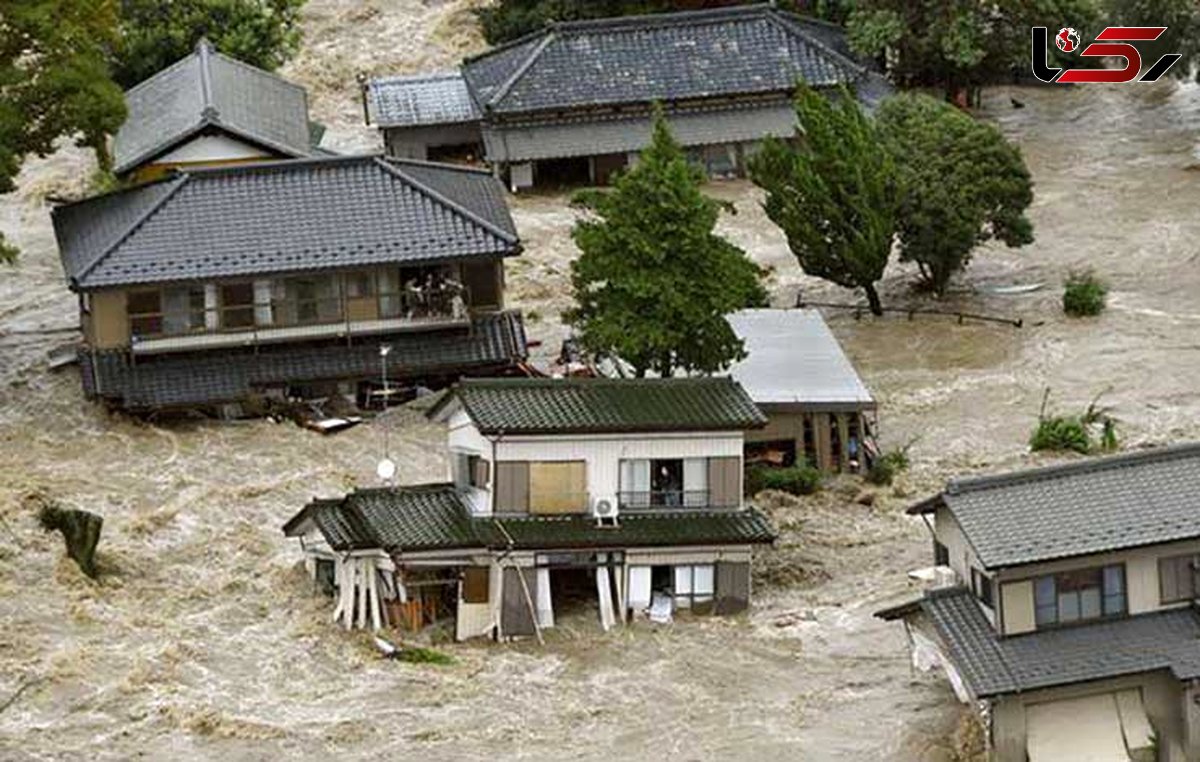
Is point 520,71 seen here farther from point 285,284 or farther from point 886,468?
point 886,468

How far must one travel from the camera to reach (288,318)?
5441cm

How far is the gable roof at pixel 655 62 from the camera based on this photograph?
68.6 metres

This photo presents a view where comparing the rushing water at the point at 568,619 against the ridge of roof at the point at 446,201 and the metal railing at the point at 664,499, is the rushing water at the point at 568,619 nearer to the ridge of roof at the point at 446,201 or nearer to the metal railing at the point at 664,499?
the metal railing at the point at 664,499

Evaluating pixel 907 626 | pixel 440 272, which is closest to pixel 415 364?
pixel 440 272

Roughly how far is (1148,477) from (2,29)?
27.2 m

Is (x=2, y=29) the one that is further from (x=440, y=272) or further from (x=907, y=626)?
(x=907, y=626)

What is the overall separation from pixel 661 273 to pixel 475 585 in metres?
8.36

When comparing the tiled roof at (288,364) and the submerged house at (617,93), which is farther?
the submerged house at (617,93)

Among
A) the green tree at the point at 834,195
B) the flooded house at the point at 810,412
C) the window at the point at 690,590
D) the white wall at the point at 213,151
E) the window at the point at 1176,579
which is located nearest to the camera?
the window at the point at 1176,579

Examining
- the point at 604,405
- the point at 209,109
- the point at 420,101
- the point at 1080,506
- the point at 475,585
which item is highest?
the point at 209,109

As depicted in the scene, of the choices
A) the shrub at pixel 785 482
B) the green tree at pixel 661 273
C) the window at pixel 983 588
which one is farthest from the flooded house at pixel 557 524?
the window at pixel 983 588

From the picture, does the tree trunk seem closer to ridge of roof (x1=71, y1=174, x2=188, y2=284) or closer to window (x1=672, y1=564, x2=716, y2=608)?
ridge of roof (x1=71, y1=174, x2=188, y2=284)

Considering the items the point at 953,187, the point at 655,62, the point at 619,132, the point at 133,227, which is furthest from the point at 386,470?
the point at 655,62

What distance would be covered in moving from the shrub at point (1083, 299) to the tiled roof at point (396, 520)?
60.7 ft
